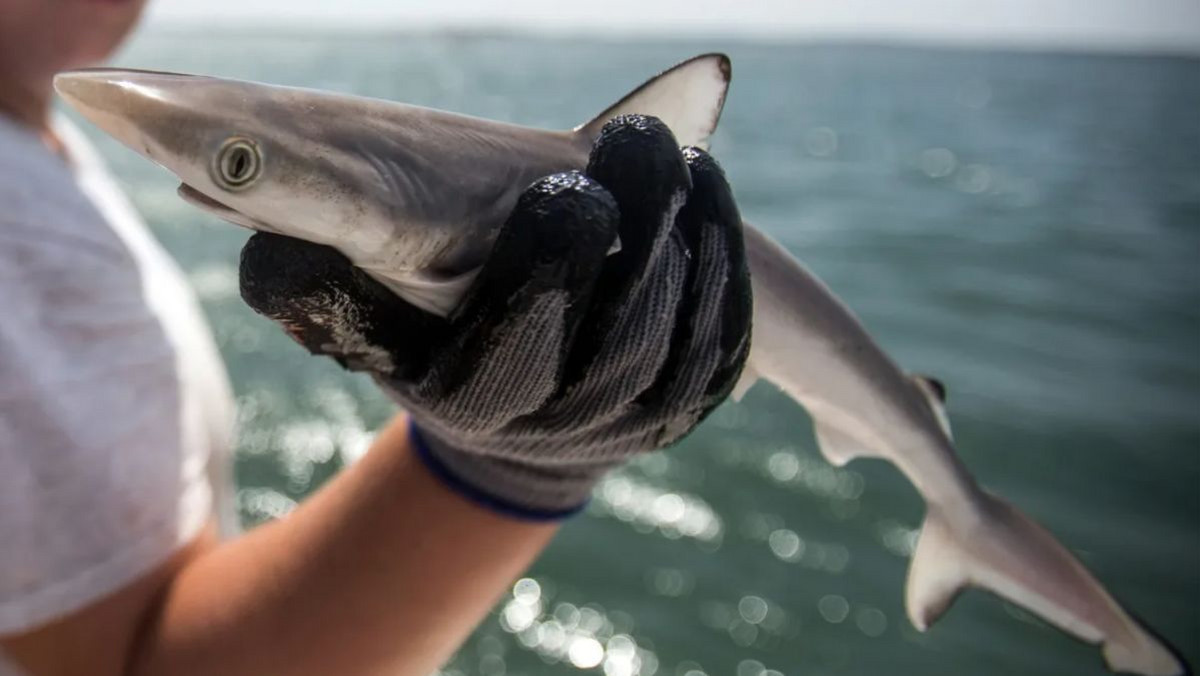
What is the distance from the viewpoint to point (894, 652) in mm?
5195

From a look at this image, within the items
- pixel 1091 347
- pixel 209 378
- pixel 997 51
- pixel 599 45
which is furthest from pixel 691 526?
pixel 599 45

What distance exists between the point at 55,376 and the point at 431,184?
0.86 meters

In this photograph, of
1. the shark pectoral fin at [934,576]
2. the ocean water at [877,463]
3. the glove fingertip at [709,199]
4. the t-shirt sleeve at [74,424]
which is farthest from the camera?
the ocean water at [877,463]

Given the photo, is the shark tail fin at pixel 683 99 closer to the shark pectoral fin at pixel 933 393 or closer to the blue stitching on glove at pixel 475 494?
the blue stitching on glove at pixel 475 494

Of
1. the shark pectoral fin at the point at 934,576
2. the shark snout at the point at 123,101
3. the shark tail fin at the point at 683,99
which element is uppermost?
the shark snout at the point at 123,101

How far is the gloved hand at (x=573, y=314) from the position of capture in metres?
1.27

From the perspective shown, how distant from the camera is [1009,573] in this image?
227cm

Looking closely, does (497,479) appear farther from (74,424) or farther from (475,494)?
(74,424)

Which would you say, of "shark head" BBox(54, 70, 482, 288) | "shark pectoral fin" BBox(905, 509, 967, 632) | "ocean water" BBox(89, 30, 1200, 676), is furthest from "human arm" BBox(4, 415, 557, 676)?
"ocean water" BBox(89, 30, 1200, 676)

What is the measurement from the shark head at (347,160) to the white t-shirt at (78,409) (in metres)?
0.70

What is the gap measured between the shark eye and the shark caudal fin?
1860 mm

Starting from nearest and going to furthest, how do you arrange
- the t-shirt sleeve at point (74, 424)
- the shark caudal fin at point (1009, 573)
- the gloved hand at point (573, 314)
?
the gloved hand at point (573, 314), the t-shirt sleeve at point (74, 424), the shark caudal fin at point (1009, 573)

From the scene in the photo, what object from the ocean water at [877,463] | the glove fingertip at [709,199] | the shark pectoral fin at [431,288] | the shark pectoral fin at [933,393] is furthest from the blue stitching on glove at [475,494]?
the ocean water at [877,463]

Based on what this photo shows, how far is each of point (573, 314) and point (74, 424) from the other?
97 centimetres
